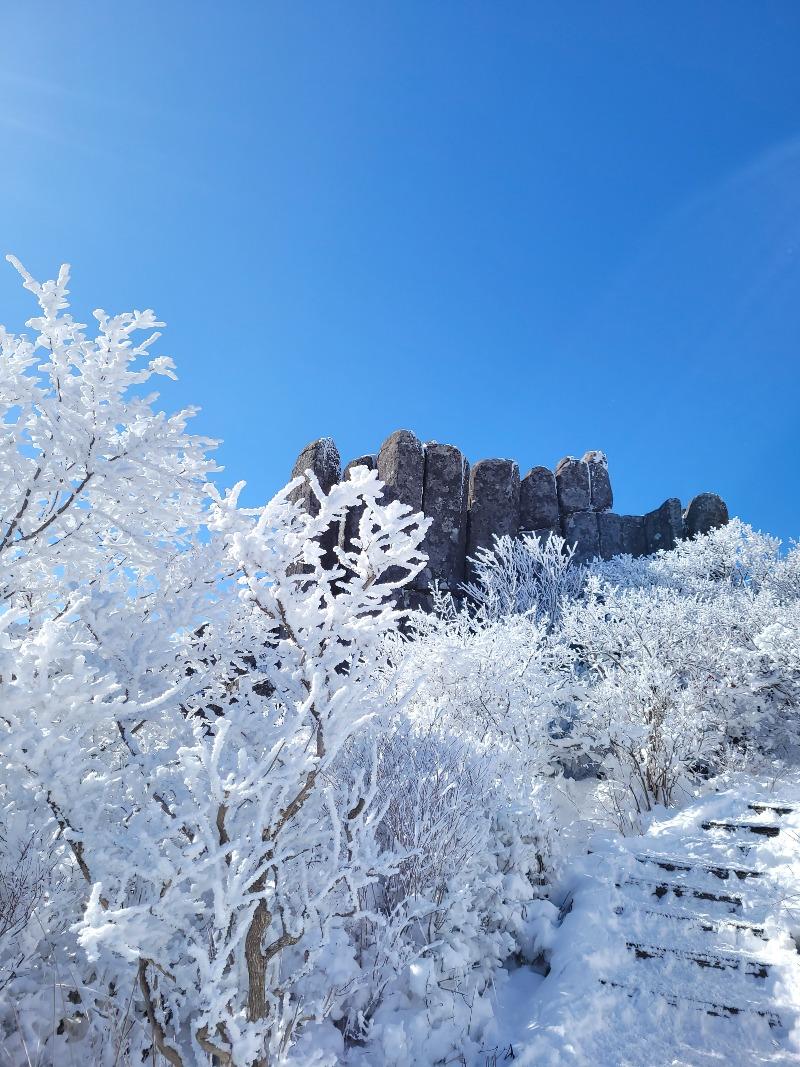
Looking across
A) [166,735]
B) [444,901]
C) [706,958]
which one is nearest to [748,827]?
Result: [706,958]

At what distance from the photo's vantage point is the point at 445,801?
4820mm

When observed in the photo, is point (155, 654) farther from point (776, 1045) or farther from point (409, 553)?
point (776, 1045)

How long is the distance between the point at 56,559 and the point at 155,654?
4.53 ft

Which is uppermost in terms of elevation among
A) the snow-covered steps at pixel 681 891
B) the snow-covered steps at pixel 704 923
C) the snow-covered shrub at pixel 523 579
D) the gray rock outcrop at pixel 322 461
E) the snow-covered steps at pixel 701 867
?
the gray rock outcrop at pixel 322 461

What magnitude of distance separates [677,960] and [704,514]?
20.0m

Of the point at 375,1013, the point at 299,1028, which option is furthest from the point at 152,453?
the point at 375,1013

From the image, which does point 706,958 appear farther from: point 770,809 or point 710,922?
point 770,809

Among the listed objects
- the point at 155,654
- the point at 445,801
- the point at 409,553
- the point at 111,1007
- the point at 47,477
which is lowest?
the point at 111,1007

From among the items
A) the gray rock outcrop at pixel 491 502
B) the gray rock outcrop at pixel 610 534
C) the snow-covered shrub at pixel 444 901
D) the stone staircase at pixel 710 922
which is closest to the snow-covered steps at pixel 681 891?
the stone staircase at pixel 710 922

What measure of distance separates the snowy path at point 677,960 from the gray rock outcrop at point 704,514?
16895 millimetres

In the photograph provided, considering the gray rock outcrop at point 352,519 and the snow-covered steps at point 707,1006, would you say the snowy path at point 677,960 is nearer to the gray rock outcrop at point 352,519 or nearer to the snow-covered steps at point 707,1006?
the snow-covered steps at point 707,1006

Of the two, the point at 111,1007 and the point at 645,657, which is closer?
the point at 111,1007

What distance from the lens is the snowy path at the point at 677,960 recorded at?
3.57m

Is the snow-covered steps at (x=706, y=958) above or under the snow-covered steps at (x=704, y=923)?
under
